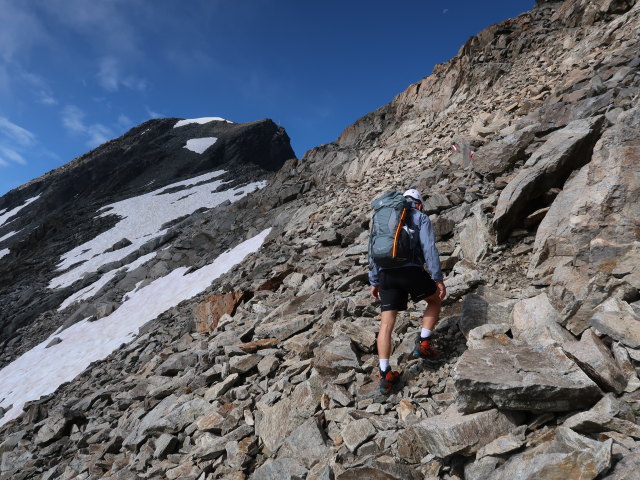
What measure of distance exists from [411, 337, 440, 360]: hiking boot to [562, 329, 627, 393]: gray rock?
1724 millimetres

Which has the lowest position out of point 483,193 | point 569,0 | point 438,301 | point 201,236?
point 438,301

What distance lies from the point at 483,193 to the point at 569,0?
62.5ft

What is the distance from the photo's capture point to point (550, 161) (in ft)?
25.9

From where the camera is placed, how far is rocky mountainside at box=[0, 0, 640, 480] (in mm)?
3518

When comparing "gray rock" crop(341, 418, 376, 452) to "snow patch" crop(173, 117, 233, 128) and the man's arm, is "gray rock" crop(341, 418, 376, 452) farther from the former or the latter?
"snow patch" crop(173, 117, 233, 128)

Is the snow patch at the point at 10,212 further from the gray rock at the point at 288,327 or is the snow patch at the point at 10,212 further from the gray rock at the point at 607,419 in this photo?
the gray rock at the point at 607,419

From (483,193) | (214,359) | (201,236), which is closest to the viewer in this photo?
(214,359)

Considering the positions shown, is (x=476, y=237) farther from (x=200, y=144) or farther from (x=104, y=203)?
(x=200, y=144)

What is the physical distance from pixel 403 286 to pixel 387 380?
126cm

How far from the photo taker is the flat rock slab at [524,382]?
133 inches

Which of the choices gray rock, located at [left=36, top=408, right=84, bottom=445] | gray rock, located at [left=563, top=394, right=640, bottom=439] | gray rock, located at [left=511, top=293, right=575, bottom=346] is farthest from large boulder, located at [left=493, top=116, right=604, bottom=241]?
gray rock, located at [left=36, top=408, right=84, bottom=445]

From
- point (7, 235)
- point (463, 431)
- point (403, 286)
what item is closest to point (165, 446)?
point (403, 286)

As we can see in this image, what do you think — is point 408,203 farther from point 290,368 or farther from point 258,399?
point 258,399

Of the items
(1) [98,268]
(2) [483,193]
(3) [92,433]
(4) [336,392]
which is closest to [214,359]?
(3) [92,433]
